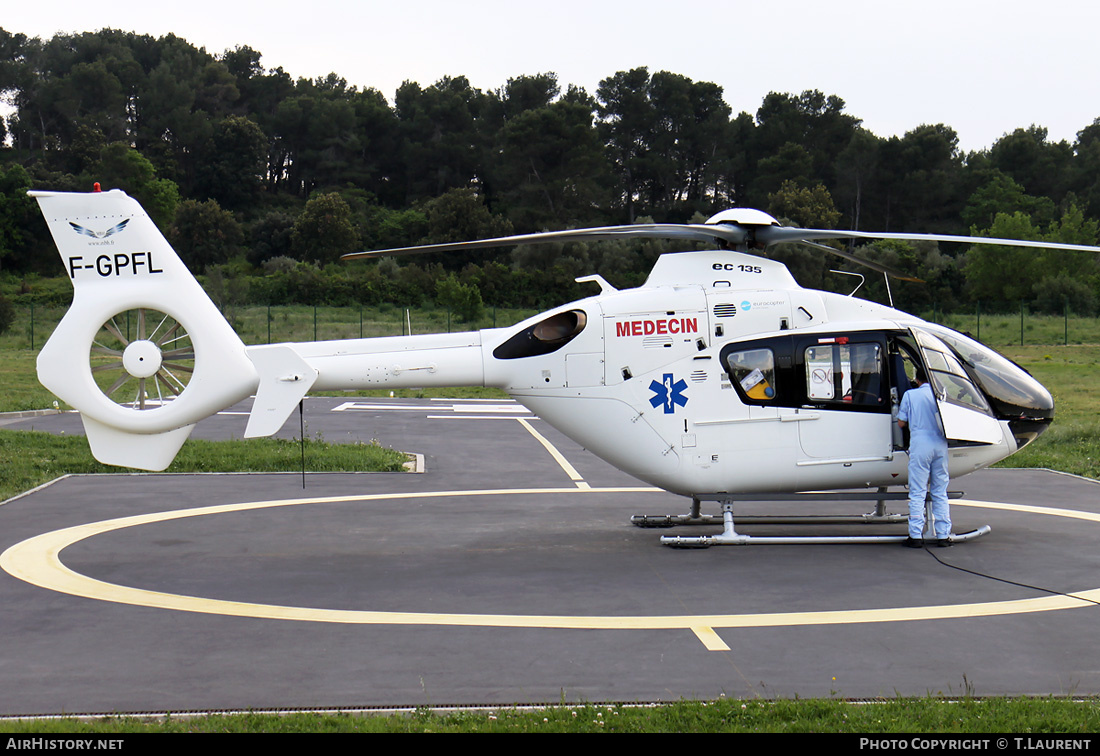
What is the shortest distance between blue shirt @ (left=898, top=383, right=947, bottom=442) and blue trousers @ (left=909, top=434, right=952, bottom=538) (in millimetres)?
74

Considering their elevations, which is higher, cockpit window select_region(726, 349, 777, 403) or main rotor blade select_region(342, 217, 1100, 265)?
main rotor blade select_region(342, 217, 1100, 265)

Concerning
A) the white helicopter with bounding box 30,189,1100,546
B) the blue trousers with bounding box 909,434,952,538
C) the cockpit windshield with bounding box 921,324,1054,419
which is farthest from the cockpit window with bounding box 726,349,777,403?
the cockpit windshield with bounding box 921,324,1054,419

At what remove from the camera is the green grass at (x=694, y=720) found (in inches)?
255

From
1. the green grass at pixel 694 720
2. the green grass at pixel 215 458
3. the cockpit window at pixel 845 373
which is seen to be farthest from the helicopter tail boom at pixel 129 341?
the cockpit window at pixel 845 373

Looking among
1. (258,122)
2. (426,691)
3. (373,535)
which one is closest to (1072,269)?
(373,535)

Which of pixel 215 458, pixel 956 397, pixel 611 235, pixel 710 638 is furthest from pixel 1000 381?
pixel 215 458

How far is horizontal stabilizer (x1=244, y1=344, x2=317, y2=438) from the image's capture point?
449 inches

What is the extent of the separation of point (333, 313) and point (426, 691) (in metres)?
50.5

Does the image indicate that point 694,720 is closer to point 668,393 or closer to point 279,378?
point 668,393

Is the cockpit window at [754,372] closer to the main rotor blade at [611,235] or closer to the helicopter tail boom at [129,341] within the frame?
the main rotor blade at [611,235]

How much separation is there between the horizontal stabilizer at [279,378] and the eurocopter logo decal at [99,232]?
2.07 m

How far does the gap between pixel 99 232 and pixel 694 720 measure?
880cm

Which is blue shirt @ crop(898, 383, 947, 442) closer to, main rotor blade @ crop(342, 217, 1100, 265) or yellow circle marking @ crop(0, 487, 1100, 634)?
main rotor blade @ crop(342, 217, 1100, 265)

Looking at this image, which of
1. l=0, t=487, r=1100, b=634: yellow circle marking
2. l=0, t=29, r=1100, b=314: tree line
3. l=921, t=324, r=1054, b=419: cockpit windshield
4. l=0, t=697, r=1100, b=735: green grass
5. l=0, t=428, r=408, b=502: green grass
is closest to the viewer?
l=0, t=697, r=1100, b=735: green grass
